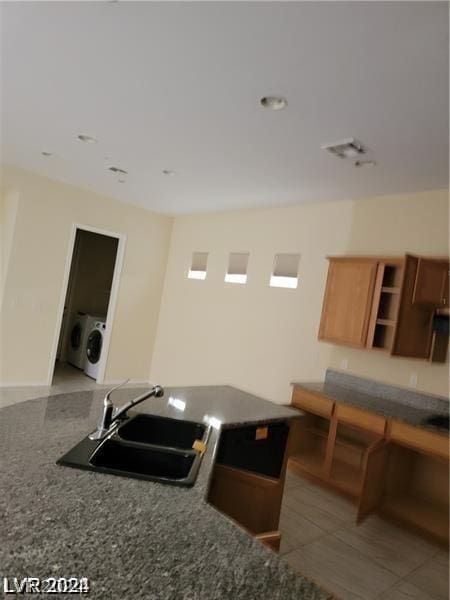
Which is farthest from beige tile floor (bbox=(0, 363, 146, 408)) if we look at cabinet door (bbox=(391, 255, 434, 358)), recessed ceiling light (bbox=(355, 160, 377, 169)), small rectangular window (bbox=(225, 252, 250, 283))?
recessed ceiling light (bbox=(355, 160, 377, 169))

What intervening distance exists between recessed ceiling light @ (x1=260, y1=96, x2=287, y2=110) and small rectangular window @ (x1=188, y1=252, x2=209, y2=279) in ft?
11.2

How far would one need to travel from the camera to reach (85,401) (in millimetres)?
1989

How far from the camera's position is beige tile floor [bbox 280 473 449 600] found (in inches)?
89.1

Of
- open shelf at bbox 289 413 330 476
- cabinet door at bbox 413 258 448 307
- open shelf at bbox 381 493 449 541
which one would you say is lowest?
open shelf at bbox 381 493 449 541

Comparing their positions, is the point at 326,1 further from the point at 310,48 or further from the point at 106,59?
the point at 106,59

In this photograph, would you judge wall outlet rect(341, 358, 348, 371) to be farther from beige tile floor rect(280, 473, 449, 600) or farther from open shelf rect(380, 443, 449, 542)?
beige tile floor rect(280, 473, 449, 600)

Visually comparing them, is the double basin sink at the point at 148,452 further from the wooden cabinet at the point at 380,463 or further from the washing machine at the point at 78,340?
the washing machine at the point at 78,340

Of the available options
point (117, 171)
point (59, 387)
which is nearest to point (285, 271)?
point (117, 171)

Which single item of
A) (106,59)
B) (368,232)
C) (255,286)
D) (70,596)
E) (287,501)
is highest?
(106,59)

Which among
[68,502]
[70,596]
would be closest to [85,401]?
[68,502]

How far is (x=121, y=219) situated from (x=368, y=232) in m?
3.55

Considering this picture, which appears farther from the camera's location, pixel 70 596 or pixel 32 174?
pixel 32 174

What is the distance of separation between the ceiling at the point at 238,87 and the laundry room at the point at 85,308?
9.74 feet

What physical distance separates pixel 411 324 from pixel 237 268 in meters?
2.48
